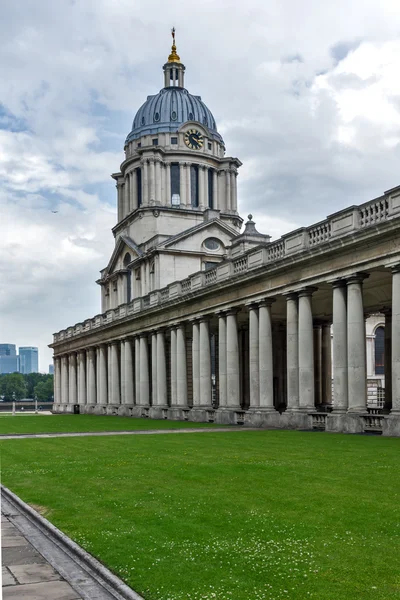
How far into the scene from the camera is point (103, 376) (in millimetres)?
82312

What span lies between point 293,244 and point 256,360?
8.64m

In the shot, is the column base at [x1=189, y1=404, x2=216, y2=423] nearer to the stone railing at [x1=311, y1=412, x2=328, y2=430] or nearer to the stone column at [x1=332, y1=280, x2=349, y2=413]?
the stone railing at [x1=311, y1=412, x2=328, y2=430]

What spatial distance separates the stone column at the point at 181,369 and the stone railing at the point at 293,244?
10.2 ft

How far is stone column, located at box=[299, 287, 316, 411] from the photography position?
39.8 m

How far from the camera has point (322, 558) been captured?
9.57 metres

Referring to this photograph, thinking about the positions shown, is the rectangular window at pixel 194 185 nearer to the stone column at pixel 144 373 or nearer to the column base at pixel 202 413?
the stone column at pixel 144 373

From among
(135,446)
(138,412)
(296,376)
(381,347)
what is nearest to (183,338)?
(138,412)

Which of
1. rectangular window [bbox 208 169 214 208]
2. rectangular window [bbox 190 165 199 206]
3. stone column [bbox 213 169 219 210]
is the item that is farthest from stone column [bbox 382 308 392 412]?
rectangular window [bbox 208 169 214 208]

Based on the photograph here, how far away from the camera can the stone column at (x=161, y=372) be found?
207 feet

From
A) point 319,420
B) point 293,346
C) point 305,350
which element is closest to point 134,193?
point 293,346

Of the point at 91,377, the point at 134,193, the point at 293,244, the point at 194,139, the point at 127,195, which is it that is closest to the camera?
the point at 293,244

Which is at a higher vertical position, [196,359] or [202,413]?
[196,359]

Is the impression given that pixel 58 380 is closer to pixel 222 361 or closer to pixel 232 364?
pixel 222 361

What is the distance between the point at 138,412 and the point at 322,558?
58825 mm
